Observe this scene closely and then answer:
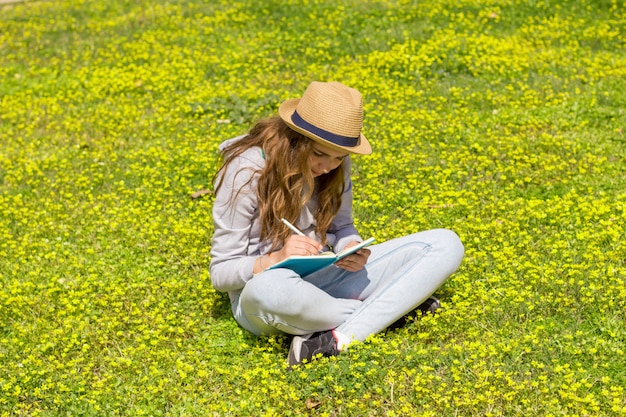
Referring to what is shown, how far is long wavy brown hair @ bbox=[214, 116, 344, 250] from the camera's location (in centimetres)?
466

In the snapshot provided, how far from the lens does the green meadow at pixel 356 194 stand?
15.1 ft

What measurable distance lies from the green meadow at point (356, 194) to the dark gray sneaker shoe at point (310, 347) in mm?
87

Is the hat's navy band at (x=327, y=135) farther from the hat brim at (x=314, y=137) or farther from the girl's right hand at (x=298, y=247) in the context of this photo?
the girl's right hand at (x=298, y=247)

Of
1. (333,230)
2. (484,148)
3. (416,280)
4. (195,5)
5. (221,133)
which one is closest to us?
(416,280)

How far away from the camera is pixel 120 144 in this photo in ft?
25.5

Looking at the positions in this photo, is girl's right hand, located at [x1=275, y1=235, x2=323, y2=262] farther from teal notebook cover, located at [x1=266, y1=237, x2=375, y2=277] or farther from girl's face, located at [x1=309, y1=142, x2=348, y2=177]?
girl's face, located at [x1=309, y1=142, x2=348, y2=177]

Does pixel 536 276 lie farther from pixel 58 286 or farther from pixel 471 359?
pixel 58 286

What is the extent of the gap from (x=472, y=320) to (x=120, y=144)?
4.00m

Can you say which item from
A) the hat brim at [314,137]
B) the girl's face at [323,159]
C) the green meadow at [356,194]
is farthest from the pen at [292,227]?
the green meadow at [356,194]

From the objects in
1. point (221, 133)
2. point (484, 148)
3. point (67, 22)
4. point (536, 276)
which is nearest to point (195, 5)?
point (67, 22)

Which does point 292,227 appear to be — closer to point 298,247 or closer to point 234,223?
point 298,247

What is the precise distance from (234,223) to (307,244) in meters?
0.44

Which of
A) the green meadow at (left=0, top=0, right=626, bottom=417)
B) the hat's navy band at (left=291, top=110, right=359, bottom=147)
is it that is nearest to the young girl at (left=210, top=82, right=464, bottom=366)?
the hat's navy band at (left=291, top=110, right=359, bottom=147)

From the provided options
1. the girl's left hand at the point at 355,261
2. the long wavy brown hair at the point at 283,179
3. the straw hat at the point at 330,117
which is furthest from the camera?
the girl's left hand at the point at 355,261
